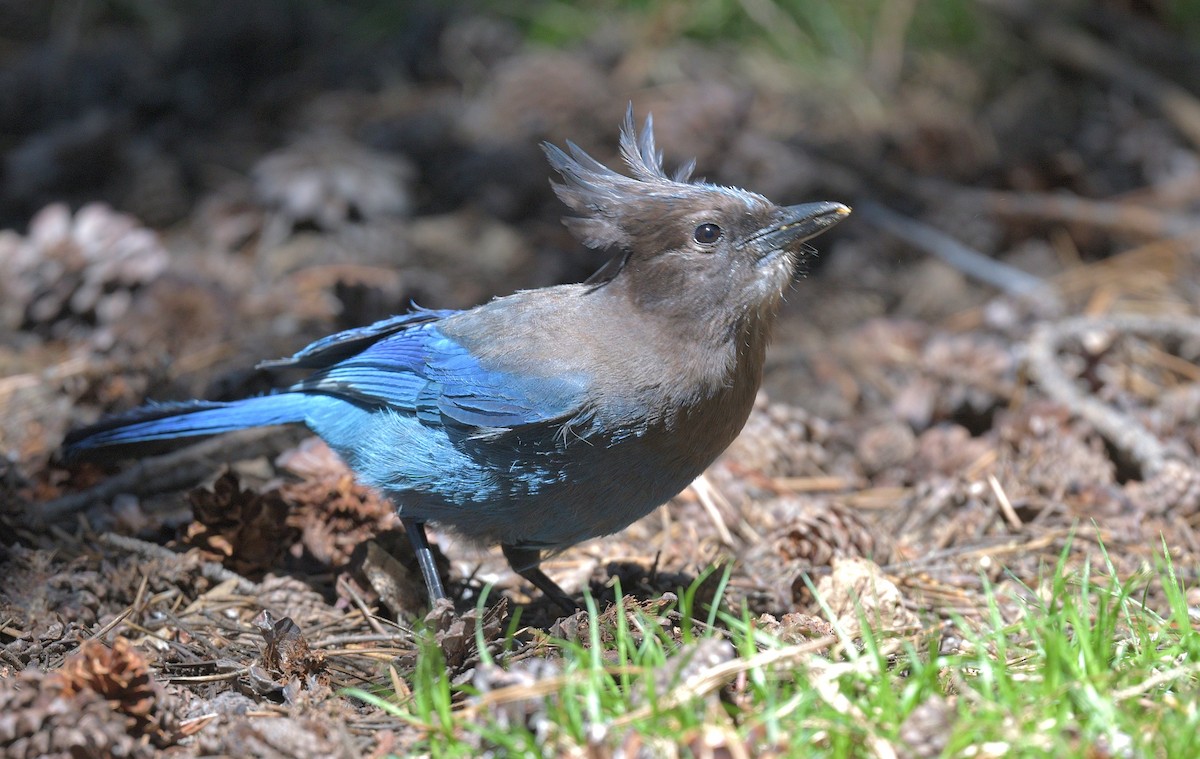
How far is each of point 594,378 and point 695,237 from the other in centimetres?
51

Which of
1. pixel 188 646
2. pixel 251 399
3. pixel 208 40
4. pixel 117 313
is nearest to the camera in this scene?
pixel 188 646

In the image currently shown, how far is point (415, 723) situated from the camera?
2.55 m

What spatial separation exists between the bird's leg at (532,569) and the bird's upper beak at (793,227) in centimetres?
114

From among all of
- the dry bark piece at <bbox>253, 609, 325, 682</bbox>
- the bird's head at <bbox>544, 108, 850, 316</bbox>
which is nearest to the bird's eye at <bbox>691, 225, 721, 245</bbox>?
the bird's head at <bbox>544, 108, 850, 316</bbox>

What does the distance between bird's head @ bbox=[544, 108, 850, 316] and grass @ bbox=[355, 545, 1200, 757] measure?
996mm

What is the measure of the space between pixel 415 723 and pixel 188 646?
1059 millimetres

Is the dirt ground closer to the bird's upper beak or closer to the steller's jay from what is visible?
the steller's jay

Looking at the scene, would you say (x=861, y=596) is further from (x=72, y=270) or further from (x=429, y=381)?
(x=72, y=270)

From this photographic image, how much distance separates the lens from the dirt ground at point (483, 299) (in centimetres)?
348

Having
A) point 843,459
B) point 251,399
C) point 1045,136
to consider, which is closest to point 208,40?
point 251,399

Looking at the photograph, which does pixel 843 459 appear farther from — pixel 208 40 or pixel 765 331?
pixel 208 40

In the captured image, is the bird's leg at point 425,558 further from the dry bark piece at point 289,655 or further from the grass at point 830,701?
the grass at point 830,701

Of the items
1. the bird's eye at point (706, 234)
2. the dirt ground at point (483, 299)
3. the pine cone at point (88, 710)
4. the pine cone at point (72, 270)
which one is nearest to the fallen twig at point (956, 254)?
the dirt ground at point (483, 299)

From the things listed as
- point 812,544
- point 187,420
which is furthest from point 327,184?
point 812,544
